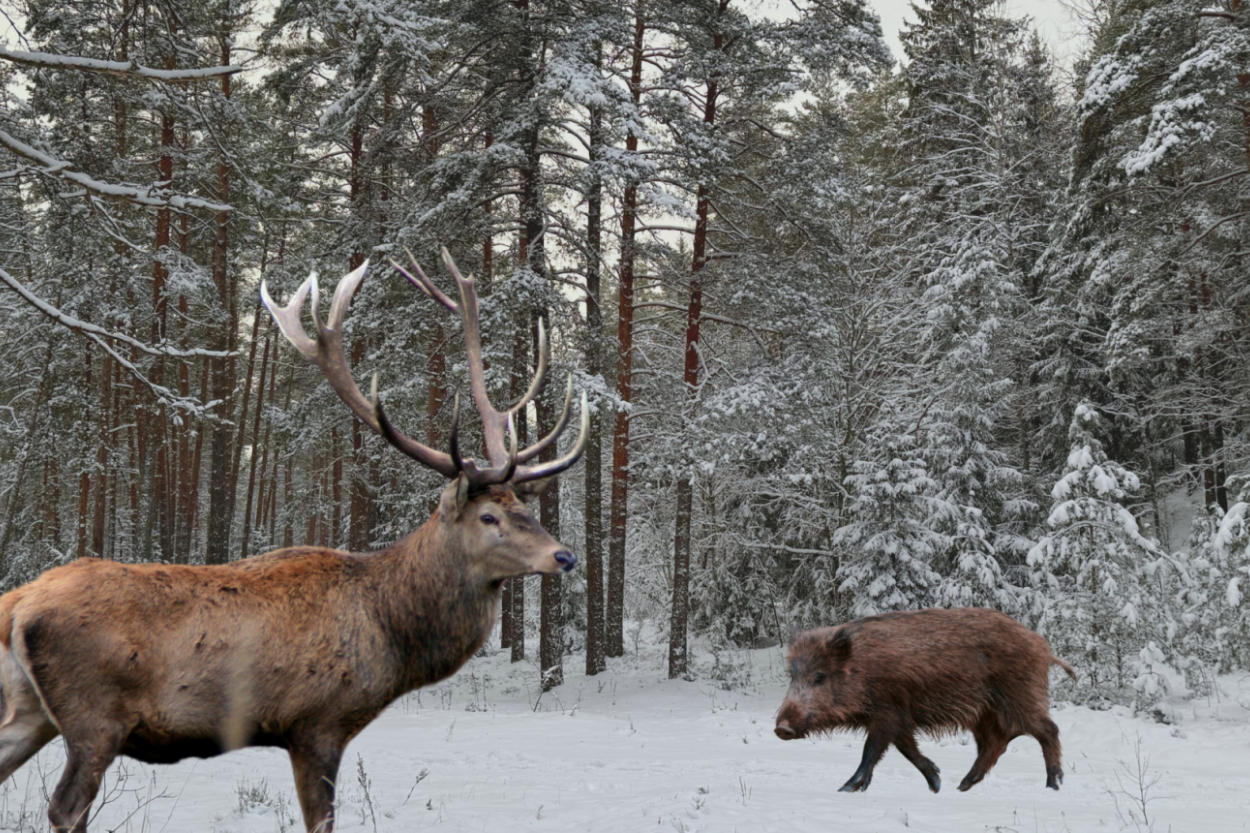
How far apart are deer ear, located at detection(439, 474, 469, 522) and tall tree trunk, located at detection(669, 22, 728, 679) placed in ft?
37.7

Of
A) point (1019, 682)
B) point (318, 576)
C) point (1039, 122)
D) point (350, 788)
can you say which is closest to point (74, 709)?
point (318, 576)

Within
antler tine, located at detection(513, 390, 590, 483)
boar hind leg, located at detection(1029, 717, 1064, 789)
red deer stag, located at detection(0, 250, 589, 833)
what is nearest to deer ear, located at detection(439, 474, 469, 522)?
red deer stag, located at detection(0, 250, 589, 833)

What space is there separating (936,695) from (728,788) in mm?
2152

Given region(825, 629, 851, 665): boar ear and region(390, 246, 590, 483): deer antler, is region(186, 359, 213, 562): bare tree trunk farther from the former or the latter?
region(825, 629, 851, 665): boar ear

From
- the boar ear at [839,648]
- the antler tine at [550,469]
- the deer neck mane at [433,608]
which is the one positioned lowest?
the boar ear at [839,648]

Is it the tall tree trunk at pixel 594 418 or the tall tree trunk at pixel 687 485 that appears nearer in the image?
the tall tree trunk at pixel 594 418

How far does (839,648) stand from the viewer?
18.6 feet

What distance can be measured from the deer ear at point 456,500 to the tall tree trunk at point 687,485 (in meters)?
11.5

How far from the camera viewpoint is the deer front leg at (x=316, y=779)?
13.5 feet

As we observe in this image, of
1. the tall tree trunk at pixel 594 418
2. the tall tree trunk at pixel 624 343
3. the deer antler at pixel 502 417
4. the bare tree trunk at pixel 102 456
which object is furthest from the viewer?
the bare tree trunk at pixel 102 456

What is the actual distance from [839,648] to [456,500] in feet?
8.78

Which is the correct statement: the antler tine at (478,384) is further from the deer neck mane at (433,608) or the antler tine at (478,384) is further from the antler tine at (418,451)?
the deer neck mane at (433,608)

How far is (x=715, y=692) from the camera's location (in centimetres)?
1600

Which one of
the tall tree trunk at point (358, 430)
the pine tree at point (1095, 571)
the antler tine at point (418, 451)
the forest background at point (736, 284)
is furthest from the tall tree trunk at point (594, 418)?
the antler tine at point (418, 451)
